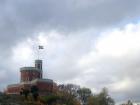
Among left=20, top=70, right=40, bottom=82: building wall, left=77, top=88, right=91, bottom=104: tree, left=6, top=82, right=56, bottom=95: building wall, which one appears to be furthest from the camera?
left=20, top=70, right=40, bottom=82: building wall

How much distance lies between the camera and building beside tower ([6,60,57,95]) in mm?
153000

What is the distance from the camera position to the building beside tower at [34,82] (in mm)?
153000

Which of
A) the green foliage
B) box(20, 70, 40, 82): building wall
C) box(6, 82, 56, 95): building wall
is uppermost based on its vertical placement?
box(20, 70, 40, 82): building wall

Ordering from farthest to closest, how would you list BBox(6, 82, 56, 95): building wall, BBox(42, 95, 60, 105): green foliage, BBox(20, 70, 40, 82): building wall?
BBox(20, 70, 40, 82): building wall, BBox(6, 82, 56, 95): building wall, BBox(42, 95, 60, 105): green foliage

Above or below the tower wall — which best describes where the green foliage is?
below

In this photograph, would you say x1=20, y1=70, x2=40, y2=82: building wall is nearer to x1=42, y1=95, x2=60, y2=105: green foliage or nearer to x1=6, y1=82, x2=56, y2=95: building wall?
x1=6, y1=82, x2=56, y2=95: building wall

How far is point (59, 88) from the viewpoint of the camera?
168 m

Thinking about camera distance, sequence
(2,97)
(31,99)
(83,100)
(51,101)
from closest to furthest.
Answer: (2,97)
(31,99)
(51,101)
(83,100)

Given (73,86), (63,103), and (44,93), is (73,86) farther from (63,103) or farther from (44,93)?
(63,103)

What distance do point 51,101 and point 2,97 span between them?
22150 mm

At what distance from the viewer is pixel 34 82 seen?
15338cm

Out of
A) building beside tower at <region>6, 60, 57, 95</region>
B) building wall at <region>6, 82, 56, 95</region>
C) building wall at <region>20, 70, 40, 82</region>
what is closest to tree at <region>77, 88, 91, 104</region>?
building beside tower at <region>6, 60, 57, 95</region>

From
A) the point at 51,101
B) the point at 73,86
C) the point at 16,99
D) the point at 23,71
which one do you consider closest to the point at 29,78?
the point at 23,71

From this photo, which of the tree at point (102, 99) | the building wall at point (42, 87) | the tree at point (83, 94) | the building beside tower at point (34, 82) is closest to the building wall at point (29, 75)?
the building beside tower at point (34, 82)
